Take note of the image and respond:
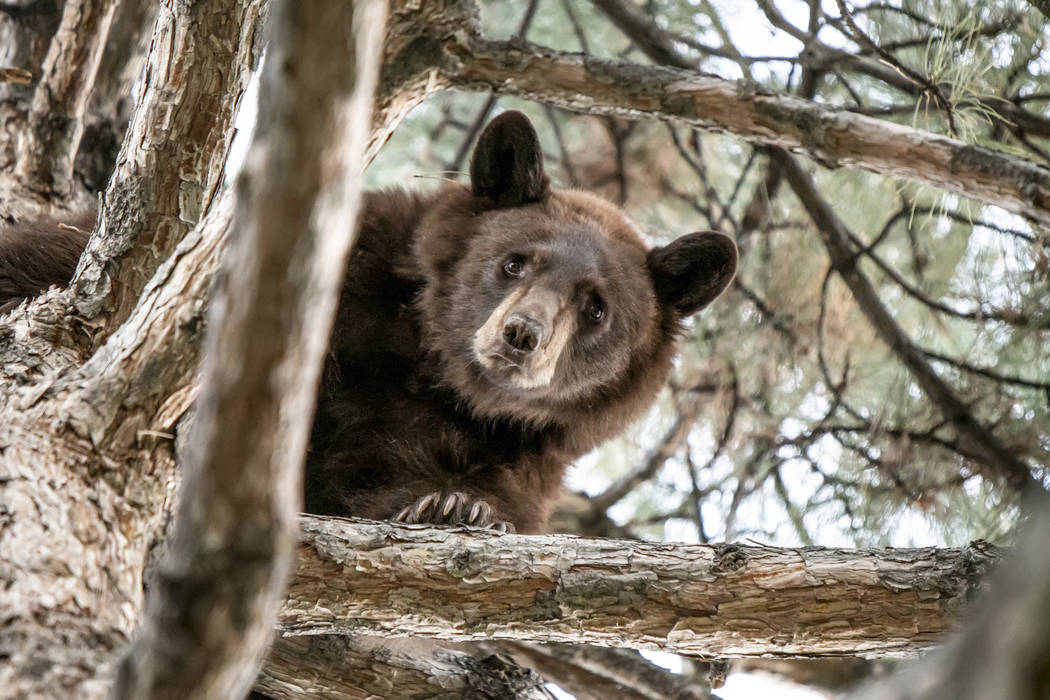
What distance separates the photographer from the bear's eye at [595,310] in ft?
14.8

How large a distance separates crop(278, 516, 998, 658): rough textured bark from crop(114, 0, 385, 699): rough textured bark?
1.47 metres

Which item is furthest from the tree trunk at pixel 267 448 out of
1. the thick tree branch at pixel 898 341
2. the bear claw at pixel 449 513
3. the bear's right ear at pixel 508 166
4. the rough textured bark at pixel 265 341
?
the thick tree branch at pixel 898 341

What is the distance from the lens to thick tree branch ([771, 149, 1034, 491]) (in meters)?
4.65

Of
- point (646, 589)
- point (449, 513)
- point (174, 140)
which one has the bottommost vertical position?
point (646, 589)

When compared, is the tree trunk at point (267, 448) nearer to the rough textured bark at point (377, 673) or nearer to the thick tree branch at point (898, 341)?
the rough textured bark at point (377, 673)

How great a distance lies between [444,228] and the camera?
462 cm

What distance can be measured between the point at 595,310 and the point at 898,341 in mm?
1441

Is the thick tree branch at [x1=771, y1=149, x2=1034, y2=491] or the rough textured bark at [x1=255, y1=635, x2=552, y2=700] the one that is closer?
the rough textured bark at [x1=255, y1=635, x2=552, y2=700]

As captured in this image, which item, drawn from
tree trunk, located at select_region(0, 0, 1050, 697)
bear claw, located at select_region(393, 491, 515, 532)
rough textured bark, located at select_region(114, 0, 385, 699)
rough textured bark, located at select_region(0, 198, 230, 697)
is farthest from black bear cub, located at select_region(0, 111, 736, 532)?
rough textured bark, located at select_region(114, 0, 385, 699)

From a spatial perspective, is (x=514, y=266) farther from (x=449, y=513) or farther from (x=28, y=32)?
(x=28, y=32)

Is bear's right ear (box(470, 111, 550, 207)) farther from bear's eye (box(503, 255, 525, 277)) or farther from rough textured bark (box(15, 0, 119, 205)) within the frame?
rough textured bark (box(15, 0, 119, 205))

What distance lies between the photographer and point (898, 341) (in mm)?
4902

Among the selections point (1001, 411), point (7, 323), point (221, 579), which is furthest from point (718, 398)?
point (221, 579)

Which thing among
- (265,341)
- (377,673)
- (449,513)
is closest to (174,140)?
(449,513)
